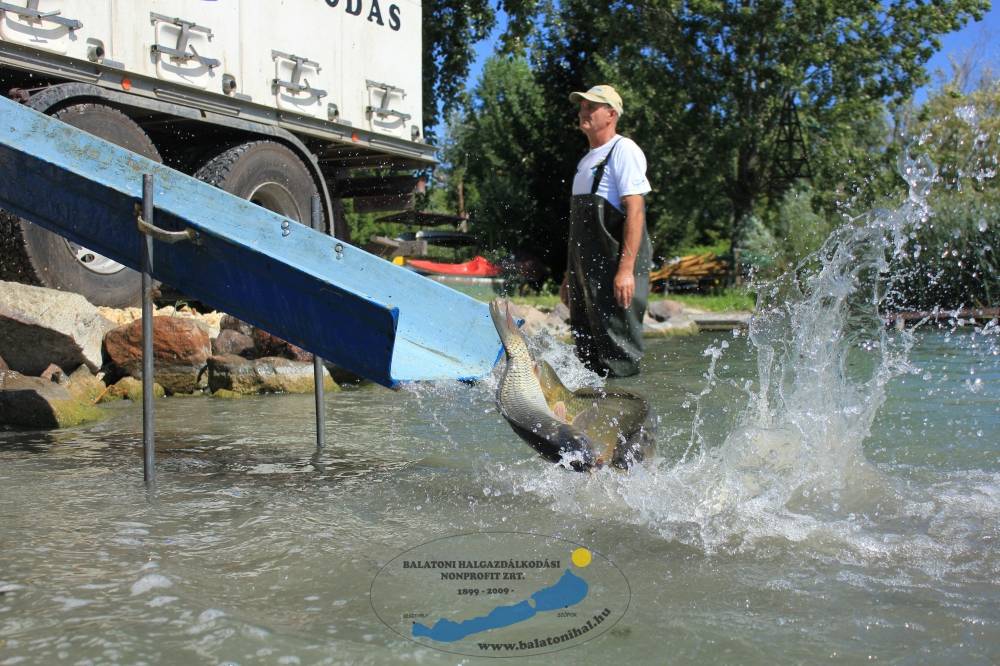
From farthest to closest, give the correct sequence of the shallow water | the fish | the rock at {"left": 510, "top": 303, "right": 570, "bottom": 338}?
the rock at {"left": 510, "top": 303, "right": 570, "bottom": 338}, the fish, the shallow water

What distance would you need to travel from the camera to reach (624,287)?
4621 mm

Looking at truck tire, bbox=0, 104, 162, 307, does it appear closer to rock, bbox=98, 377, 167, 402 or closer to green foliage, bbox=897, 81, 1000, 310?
rock, bbox=98, 377, 167, 402

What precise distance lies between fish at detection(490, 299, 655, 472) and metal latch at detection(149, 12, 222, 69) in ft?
15.8

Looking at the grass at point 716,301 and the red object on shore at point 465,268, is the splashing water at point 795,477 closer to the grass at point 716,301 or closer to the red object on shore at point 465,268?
the grass at point 716,301

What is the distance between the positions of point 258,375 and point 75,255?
1593mm

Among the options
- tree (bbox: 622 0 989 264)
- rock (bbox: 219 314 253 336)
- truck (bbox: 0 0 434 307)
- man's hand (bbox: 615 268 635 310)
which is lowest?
rock (bbox: 219 314 253 336)

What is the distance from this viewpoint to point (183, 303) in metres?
9.20

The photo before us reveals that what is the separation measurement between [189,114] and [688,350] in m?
6.21

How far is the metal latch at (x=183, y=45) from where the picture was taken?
7422 millimetres

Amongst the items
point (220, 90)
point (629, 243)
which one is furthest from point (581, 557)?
point (220, 90)

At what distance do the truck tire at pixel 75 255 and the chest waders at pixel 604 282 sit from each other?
3.51 metres

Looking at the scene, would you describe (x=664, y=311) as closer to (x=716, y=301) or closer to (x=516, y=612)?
(x=716, y=301)

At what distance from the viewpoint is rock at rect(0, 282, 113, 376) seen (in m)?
6.19

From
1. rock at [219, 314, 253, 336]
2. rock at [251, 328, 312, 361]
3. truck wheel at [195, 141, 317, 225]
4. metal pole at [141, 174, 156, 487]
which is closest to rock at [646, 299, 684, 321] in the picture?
truck wheel at [195, 141, 317, 225]
